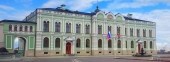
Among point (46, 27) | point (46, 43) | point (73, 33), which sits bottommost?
point (46, 43)

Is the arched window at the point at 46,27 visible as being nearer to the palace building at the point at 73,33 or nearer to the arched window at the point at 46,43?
the palace building at the point at 73,33

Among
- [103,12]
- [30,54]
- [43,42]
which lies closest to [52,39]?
[43,42]

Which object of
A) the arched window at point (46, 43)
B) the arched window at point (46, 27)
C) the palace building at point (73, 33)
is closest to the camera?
the palace building at point (73, 33)

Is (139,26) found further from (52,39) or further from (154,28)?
(52,39)

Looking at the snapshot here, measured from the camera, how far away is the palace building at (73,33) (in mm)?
55469

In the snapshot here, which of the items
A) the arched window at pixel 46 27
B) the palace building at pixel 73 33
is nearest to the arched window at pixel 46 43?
the palace building at pixel 73 33

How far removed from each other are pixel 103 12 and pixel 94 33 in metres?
6.05

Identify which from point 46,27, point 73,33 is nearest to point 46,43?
point 46,27

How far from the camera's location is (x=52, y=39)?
194 ft

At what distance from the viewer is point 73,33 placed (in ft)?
205

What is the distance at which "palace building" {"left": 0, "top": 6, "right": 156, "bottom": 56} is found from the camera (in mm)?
55469

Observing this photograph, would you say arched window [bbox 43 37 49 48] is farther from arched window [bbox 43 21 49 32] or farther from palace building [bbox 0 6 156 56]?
arched window [bbox 43 21 49 32]

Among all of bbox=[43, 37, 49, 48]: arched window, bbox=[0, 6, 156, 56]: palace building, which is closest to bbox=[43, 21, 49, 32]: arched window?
bbox=[0, 6, 156, 56]: palace building

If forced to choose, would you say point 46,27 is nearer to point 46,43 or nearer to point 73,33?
point 46,43
